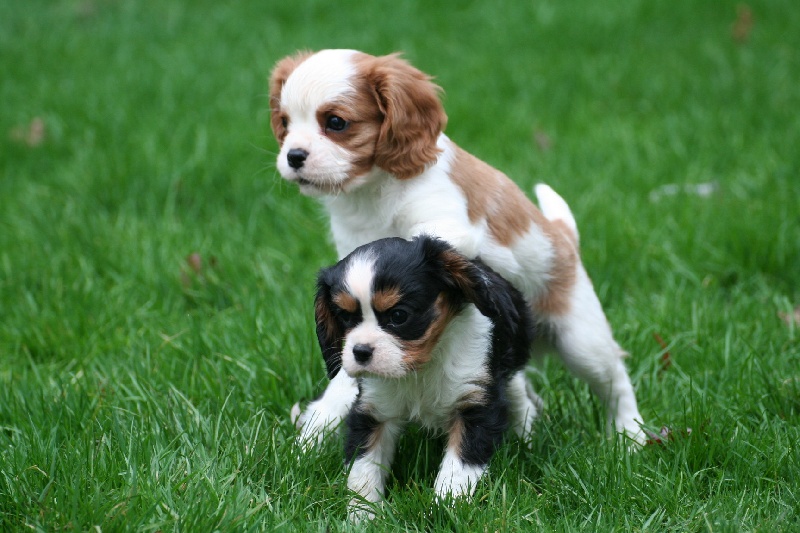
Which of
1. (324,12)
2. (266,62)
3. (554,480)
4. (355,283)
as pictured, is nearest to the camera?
(355,283)

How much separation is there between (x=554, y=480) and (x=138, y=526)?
1.38 meters

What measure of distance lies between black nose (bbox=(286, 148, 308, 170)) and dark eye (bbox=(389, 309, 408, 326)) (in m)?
0.77

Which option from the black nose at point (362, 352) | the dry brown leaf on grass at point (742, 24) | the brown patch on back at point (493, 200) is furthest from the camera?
the dry brown leaf on grass at point (742, 24)

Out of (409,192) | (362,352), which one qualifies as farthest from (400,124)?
(362,352)

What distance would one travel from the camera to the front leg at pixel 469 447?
10.1 feet

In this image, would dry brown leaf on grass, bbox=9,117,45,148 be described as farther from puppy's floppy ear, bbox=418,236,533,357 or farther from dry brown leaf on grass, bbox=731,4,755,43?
dry brown leaf on grass, bbox=731,4,755,43

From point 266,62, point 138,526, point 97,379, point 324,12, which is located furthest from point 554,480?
point 324,12

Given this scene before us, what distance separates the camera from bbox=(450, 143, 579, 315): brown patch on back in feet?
12.0

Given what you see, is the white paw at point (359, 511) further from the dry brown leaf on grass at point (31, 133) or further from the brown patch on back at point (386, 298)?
the dry brown leaf on grass at point (31, 133)

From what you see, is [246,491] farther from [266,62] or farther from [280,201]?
[266,62]

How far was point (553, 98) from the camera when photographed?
25.1 ft

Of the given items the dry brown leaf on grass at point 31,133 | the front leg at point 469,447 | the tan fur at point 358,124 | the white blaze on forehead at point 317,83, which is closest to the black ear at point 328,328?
the front leg at point 469,447

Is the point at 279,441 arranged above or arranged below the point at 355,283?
below

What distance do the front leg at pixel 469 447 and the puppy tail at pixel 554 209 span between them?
127 cm
